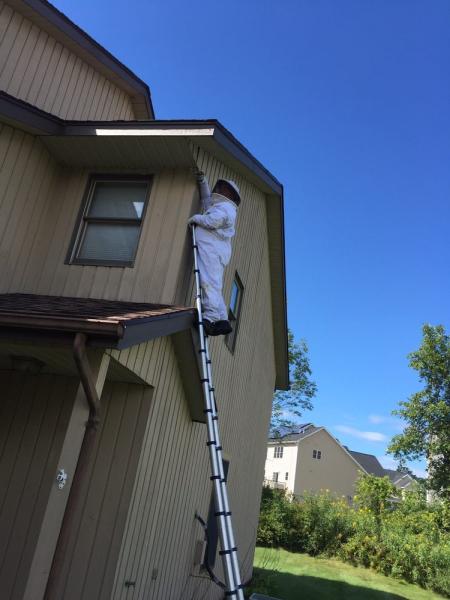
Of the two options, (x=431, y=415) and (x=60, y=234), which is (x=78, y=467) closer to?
(x=60, y=234)

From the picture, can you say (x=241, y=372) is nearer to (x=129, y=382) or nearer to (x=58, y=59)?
(x=129, y=382)

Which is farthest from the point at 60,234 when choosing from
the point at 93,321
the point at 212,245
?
the point at 93,321

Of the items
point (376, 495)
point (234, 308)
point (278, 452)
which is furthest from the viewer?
point (278, 452)

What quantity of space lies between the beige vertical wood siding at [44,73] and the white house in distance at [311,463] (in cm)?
3377

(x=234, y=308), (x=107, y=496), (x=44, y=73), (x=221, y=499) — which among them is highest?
(x=44, y=73)

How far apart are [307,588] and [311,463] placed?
29.4 meters

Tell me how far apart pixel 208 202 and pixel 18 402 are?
3114 mm

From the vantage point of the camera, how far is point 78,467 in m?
3.91

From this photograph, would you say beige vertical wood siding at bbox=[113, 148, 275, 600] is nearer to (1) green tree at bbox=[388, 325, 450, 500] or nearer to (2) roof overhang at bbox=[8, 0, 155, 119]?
(2) roof overhang at bbox=[8, 0, 155, 119]

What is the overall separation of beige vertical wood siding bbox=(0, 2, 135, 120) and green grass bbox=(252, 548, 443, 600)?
949 centimetres

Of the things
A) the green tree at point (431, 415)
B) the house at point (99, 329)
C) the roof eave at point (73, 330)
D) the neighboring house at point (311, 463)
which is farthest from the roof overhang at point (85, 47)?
the neighboring house at point (311, 463)

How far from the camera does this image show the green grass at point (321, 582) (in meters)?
10.7

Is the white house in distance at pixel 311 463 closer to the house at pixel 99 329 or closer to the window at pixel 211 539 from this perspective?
the window at pixel 211 539

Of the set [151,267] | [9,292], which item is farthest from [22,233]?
[151,267]
